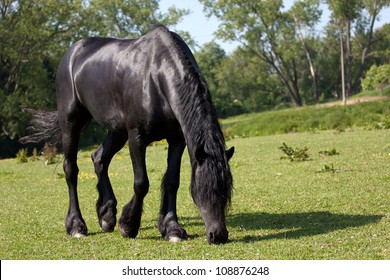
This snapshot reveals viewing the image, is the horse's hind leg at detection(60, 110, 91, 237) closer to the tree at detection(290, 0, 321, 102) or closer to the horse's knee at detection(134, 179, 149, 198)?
the horse's knee at detection(134, 179, 149, 198)

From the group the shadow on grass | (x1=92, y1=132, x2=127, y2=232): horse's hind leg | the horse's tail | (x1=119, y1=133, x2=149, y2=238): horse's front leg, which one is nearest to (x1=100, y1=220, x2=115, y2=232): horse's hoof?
(x1=92, y1=132, x2=127, y2=232): horse's hind leg

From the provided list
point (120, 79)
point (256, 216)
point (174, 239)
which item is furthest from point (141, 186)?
point (256, 216)

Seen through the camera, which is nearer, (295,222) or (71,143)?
(295,222)

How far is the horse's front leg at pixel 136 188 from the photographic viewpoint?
808 centimetres

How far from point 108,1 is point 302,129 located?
4162cm

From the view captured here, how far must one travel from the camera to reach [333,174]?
13547mm

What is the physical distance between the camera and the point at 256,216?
9555mm

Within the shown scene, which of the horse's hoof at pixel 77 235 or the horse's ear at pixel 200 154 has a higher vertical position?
the horse's ear at pixel 200 154

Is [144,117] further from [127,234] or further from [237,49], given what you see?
[237,49]

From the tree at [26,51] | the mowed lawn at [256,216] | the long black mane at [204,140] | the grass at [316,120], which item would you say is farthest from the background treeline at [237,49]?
the long black mane at [204,140]

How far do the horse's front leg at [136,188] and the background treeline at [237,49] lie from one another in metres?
32.3

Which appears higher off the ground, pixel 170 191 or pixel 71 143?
pixel 71 143

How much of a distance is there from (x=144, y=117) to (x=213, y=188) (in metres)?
1.53

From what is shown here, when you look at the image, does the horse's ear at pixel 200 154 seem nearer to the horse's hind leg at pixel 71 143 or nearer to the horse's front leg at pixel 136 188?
the horse's front leg at pixel 136 188
